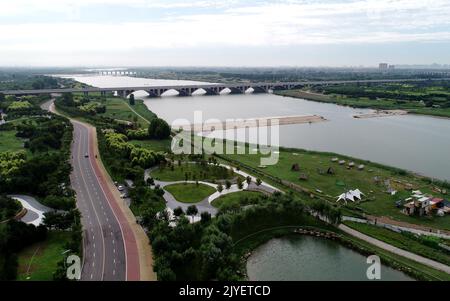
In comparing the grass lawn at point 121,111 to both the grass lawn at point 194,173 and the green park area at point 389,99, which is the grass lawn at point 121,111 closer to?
the grass lawn at point 194,173

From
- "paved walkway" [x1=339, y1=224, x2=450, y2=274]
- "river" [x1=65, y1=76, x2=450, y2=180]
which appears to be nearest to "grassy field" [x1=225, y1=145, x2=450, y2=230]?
"paved walkway" [x1=339, y1=224, x2=450, y2=274]

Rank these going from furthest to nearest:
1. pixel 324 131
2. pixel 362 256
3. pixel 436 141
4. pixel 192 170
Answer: pixel 324 131
pixel 436 141
pixel 192 170
pixel 362 256

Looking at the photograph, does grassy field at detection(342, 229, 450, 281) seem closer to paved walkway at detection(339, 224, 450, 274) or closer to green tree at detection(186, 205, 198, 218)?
paved walkway at detection(339, 224, 450, 274)

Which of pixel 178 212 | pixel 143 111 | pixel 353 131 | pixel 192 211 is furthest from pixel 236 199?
pixel 143 111

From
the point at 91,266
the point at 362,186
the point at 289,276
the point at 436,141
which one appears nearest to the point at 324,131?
the point at 436,141

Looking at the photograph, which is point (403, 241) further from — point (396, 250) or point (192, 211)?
point (192, 211)
